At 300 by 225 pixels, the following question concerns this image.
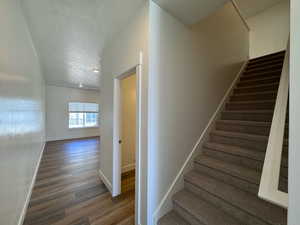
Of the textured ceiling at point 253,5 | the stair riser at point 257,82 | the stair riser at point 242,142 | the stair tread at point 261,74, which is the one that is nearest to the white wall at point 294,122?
the stair riser at point 242,142

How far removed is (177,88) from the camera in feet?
5.54

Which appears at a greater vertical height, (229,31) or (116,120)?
(229,31)

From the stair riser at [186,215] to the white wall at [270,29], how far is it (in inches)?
221

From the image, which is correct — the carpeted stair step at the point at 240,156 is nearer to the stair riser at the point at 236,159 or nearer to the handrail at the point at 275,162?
the stair riser at the point at 236,159

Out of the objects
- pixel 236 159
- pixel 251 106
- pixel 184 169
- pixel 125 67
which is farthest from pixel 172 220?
pixel 251 106

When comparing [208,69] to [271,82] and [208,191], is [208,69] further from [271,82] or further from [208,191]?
[208,191]

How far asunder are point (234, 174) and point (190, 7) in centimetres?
203

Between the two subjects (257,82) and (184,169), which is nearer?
(184,169)

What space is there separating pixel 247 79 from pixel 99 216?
155 inches

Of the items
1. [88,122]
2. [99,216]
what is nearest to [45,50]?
[99,216]

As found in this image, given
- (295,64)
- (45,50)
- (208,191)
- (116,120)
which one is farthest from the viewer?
(45,50)

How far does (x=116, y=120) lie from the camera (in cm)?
216

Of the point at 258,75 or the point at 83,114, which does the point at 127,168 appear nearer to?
the point at 258,75

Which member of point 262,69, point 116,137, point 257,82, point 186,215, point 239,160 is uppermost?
point 262,69
